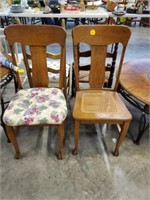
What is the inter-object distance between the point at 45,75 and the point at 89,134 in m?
0.73

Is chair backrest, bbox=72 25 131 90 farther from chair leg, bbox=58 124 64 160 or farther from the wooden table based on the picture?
chair leg, bbox=58 124 64 160

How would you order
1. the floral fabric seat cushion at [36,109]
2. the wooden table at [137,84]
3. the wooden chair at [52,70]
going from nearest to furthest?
the floral fabric seat cushion at [36,109] < the wooden table at [137,84] < the wooden chair at [52,70]

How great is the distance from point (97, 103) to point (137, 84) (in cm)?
36

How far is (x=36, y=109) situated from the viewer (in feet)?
4.32

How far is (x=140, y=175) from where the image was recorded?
4.75ft

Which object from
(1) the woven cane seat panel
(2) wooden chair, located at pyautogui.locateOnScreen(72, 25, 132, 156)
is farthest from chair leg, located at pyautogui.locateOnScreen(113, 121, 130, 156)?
(1) the woven cane seat panel

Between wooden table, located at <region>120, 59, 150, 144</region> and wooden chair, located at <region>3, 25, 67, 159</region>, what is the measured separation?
0.53m

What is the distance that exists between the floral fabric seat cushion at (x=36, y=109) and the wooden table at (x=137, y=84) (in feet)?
1.77

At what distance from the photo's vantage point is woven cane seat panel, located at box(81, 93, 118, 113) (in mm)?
1402

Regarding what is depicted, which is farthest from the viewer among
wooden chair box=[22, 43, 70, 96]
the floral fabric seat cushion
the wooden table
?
wooden chair box=[22, 43, 70, 96]

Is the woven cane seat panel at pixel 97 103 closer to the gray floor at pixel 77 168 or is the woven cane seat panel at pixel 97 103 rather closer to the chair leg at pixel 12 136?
the gray floor at pixel 77 168

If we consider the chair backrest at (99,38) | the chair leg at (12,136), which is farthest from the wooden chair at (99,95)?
the chair leg at (12,136)

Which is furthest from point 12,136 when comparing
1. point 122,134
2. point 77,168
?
point 122,134

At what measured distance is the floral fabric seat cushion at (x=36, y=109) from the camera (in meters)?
1.25
